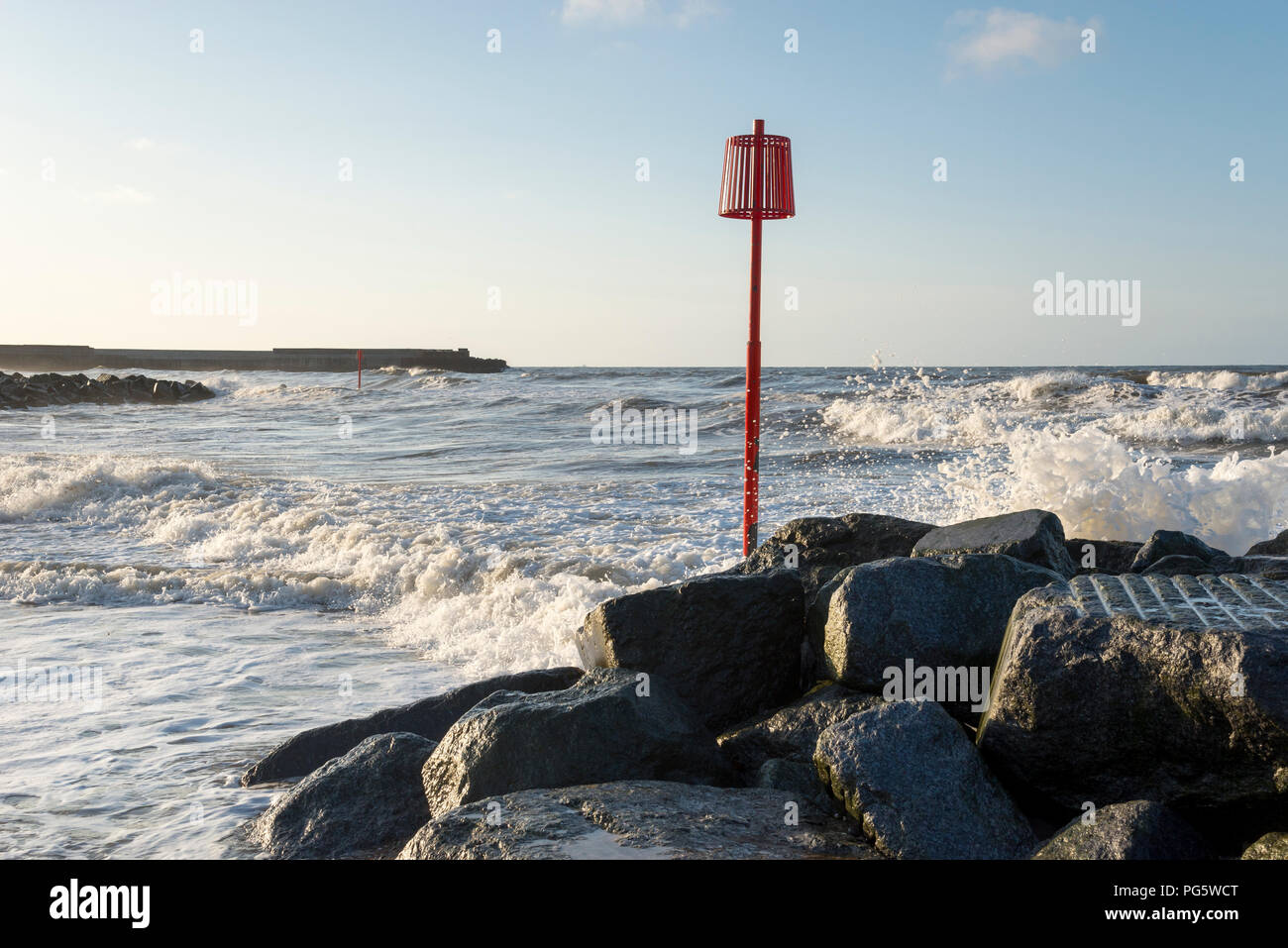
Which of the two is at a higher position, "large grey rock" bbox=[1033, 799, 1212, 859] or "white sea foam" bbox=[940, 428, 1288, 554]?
"white sea foam" bbox=[940, 428, 1288, 554]

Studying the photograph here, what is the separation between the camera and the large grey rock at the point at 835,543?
19.5ft

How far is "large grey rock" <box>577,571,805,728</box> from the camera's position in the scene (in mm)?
4570

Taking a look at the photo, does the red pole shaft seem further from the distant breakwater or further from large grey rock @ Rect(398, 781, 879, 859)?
the distant breakwater

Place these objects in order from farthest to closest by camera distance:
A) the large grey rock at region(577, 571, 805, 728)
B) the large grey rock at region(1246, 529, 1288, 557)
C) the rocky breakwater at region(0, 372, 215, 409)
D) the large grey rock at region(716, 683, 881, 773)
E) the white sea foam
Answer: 1. the rocky breakwater at region(0, 372, 215, 409)
2. the white sea foam
3. the large grey rock at region(1246, 529, 1288, 557)
4. the large grey rock at region(577, 571, 805, 728)
5. the large grey rock at region(716, 683, 881, 773)

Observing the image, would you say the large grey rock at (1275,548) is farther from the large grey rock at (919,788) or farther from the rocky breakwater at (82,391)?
the rocky breakwater at (82,391)

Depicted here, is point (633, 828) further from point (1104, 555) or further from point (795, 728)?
point (1104, 555)

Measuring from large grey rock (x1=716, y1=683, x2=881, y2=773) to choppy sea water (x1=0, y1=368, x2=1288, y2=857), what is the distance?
2051 millimetres

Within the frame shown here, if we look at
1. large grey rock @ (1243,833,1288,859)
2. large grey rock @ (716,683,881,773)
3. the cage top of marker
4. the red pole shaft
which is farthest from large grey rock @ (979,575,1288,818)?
the cage top of marker

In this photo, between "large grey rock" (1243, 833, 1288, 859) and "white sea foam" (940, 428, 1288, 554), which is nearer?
"large grey rock" (1243, 833, 1288, 859)

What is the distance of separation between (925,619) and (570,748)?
5.06 ft

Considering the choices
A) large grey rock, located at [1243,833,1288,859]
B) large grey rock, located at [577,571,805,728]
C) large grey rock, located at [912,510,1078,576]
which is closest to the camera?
large grey rock, located at [1243,833,1288,859]

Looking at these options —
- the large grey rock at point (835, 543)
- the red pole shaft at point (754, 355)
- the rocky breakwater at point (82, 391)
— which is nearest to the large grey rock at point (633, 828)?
the large grey rock at point (835, 543)

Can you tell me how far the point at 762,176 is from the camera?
699 cm

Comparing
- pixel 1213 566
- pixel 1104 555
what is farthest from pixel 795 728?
pixel 1104 555
